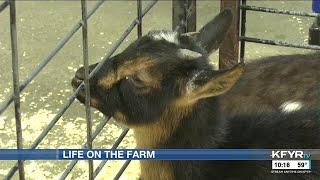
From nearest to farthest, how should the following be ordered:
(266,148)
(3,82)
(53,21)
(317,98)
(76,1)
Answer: (266,148), (317,98), (3,82), (53,21), (76,1)

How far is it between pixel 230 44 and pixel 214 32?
0.76 metres

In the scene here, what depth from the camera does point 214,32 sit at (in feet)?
11.9

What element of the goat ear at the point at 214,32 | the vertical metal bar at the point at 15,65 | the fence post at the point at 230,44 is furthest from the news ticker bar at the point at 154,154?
the fence post at the point at 230,44

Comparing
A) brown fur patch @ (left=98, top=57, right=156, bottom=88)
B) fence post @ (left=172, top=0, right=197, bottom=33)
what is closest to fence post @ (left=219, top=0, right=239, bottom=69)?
fence post @ (left=172, top=0, right=197, bottom=33)

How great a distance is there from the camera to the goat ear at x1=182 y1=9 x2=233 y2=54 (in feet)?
11.8

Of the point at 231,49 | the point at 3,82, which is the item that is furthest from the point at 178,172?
the point at 3,82

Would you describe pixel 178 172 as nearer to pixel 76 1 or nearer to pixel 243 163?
pixel 243 163

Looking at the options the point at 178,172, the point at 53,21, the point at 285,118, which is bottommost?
the point at 178,172

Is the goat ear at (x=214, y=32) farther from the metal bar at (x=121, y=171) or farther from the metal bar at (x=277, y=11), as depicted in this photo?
the metal bar at (x=121, y=171)

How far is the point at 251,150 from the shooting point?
3191 millimetres

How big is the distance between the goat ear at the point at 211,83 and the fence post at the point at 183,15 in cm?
101

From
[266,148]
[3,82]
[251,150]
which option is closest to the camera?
[251,150]

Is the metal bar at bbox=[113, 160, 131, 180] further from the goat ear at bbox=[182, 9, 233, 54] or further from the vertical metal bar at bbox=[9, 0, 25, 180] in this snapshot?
the vertical metal bar at bbox=[9, 0, 25, 180]

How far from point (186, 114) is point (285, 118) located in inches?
19.3
